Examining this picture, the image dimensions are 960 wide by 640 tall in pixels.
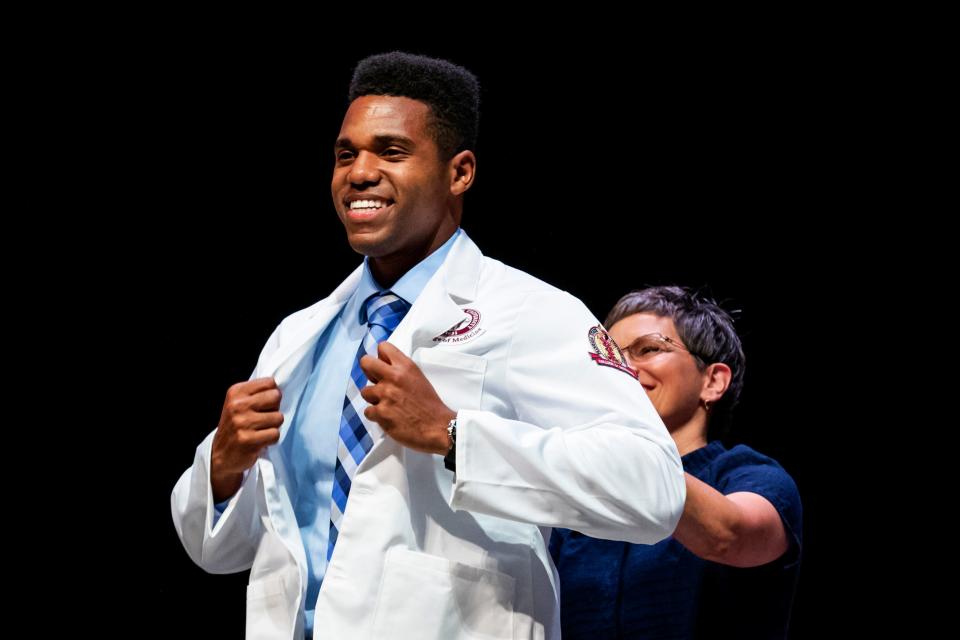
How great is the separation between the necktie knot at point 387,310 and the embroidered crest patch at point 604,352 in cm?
30

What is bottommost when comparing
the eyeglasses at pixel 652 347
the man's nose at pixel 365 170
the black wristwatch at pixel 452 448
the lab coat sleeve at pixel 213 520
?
the lab coat sleeve at pixel 213 520

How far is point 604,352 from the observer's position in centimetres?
165

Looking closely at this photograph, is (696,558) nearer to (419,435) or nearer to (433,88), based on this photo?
(419,435)

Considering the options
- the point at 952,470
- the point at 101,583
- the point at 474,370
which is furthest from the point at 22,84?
the point at 952,470

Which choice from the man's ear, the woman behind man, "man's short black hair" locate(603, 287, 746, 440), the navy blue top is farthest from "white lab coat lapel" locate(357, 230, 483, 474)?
"man's short black hair" locate(603, 287, 746, 440)

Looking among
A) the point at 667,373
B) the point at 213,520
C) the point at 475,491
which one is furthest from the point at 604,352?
the point at 667,373

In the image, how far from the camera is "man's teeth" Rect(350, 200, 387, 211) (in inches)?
70.2

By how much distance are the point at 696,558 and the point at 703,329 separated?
1.76ft

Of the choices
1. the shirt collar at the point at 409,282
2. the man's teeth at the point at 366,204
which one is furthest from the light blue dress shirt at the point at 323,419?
the man's teeth at the point at 366,204

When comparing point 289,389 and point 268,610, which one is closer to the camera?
point 268,610

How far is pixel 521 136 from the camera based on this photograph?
3.20m

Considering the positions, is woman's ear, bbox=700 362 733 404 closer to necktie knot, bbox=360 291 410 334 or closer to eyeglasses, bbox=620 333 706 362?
eyeglasses, bbox=620 333 706 362

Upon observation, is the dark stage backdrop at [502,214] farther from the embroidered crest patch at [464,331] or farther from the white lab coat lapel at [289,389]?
the embroidered crest patch at [464,331]

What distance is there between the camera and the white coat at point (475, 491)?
149 cm
